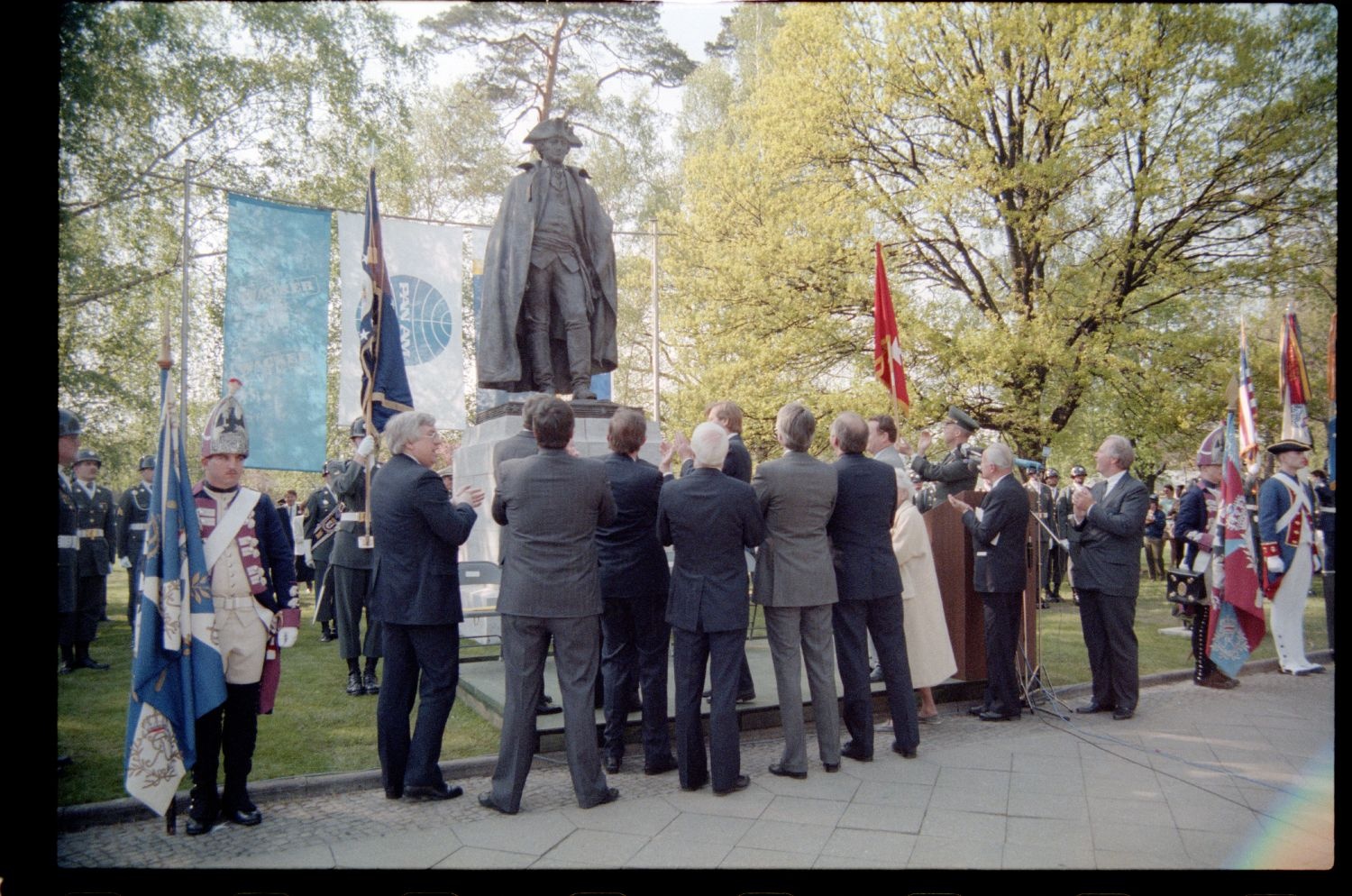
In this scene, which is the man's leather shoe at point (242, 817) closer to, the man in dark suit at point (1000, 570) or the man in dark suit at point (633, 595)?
the man in dark suit at point (633, 595)

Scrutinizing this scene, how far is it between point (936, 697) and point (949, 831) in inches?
105

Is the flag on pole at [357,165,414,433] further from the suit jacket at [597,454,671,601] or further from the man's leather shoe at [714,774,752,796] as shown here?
the man's leather shoe at [714,774,752,796]

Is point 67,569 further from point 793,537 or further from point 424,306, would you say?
point 424,306

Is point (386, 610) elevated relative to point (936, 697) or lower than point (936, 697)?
elevated

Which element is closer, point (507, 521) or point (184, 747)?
point (184, 747)

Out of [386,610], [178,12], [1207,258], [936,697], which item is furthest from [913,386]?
[178,12]

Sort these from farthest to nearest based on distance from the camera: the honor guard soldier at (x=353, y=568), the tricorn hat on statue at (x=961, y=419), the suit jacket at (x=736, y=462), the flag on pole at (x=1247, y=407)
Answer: the flag on pole at (x=1247, y=407) < the tricorn hat on statue at (x=961, y=419) < the honor guard soldier at (x=353, y=568) < the suit jacket at (x=736, y=462)

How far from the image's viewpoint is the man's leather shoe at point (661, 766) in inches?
207

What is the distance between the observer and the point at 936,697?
6902 mm

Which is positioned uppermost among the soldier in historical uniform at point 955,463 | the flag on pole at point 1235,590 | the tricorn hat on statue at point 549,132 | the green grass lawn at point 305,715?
the tricorn hat on statue at point 549,132

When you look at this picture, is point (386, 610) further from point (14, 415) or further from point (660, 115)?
point (660, 115)

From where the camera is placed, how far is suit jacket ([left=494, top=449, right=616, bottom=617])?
4.66 meters

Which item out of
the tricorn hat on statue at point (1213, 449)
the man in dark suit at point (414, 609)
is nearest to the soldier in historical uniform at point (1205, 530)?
the tricorn hat on statue at point (1213, 449)

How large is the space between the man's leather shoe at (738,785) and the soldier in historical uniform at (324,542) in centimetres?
576
